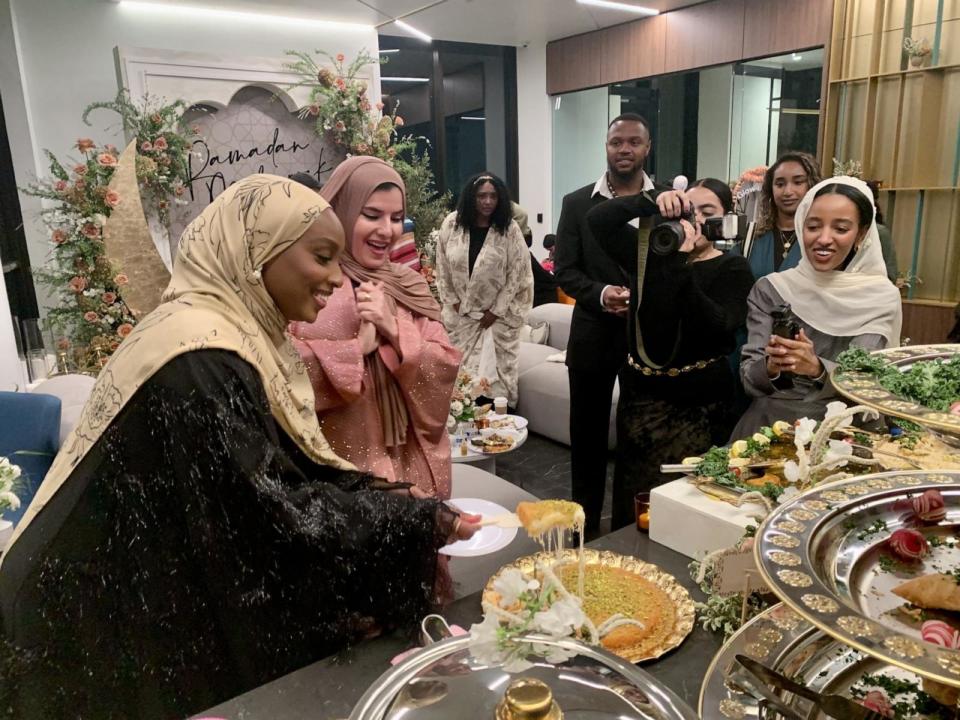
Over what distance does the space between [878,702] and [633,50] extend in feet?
21.9

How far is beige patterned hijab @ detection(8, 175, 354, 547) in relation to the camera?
1092 mm

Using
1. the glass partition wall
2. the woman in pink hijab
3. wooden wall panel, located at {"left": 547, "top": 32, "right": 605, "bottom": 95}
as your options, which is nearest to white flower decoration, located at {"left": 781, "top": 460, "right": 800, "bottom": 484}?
the woman in pink hijab

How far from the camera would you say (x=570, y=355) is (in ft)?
8.74

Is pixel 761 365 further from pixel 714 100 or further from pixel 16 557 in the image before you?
pixel 714 100

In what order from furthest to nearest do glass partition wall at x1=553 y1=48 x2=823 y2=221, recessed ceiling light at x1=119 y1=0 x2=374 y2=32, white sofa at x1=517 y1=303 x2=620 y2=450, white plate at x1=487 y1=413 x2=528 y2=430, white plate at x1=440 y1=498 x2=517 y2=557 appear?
glass partition wall at x1=553 y1=48 x2=823 y2=221, recessed ceiling light at x1=119 y1=0 x2=374 y2=32, white sofa at x1=517 y1=303 x2=620 y2=450, white plate at x1=487 y1=413 x2=528 y2=430, white plate at x1=440 y1=498 x2=517 y2=557

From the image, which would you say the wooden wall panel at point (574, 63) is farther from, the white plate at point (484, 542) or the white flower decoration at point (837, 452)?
the white flower decoration at point (837, 452)

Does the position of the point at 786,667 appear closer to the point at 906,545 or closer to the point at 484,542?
the point at 906,545

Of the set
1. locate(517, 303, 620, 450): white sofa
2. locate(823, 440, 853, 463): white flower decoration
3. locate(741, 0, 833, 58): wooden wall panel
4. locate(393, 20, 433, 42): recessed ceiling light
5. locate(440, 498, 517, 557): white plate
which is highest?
locate(393, 20, 433, 42): recessed ceiling light

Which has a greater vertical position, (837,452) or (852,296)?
(852,296)

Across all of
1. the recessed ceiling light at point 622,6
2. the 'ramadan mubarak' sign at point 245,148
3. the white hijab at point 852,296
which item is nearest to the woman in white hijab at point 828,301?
the white hijab at point 852,296

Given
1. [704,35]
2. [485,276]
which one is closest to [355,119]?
[485,276]

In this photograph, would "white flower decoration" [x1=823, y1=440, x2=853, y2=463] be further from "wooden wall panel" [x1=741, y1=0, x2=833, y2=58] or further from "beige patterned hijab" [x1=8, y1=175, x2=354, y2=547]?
"wooden wall panel" [x1=741, y1=0, x2=833, y2=58]

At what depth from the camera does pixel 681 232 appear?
6.56ft

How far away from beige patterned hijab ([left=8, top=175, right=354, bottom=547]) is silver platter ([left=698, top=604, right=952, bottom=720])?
79cm
